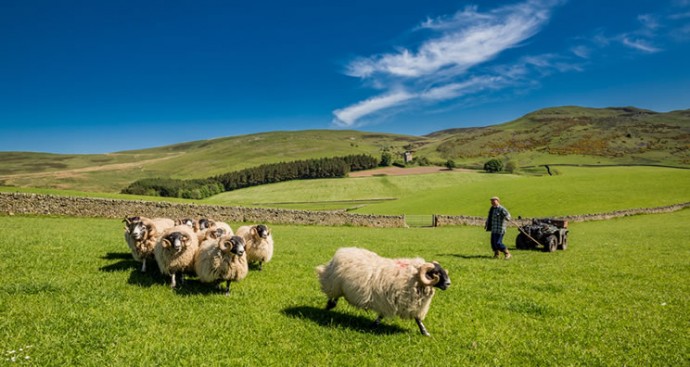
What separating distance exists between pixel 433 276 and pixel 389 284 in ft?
2.93

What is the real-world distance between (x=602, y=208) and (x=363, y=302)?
53252 mm

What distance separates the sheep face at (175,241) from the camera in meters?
9.48

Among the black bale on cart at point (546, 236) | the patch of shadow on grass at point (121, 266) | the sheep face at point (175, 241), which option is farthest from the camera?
the black bale on cart at point (546, 236)

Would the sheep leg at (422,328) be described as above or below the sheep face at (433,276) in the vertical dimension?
below

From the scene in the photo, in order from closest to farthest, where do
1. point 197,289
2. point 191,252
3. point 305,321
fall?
1. point 305,321
2. point 197,289
3. point 191,252

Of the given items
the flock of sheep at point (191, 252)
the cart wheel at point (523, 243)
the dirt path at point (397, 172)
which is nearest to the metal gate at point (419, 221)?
the cart wheel at point (523, 243)

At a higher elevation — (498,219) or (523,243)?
(498,219)

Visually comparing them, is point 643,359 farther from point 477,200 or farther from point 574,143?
point 574,143

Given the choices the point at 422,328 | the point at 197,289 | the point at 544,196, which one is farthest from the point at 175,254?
the point at 544,196

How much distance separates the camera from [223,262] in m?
9.16

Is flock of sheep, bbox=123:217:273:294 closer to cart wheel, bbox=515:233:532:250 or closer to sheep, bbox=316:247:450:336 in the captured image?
sheep, bbox=316:247:450:336

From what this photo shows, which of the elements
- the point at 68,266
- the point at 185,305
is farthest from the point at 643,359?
the point at 68,266

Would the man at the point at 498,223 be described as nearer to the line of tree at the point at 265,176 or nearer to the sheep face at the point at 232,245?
the sheep face at the point at 232,245

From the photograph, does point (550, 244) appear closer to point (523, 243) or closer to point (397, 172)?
point (523, 243)
